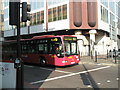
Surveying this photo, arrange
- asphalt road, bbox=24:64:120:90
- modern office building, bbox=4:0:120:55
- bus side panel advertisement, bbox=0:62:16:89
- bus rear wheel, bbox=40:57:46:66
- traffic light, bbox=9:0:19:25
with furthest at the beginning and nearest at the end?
modern office building, bbox=4:0:120:55 < bus rear wheel, bbox=40:57:46:66 < asphalt road, bbox=24:64:120:90 < bus side panel advertisement, bbox=0:62:16:89 < traffic light, bbox=9:0:19:25

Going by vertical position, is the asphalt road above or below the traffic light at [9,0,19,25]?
below

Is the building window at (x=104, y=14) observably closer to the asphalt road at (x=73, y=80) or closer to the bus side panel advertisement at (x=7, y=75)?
the asphalt road at (x=73, y=80)

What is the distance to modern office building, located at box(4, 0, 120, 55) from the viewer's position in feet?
99.1

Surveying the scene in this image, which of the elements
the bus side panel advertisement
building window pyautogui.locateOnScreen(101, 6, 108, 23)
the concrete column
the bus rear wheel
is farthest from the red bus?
building window pyautogui.locateOnScreen(101, 6, 108, 23)

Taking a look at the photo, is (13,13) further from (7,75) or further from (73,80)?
(73,80)

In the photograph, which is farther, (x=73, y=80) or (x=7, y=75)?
(x=73, y=80)

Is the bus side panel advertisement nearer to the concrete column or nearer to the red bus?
the red bus

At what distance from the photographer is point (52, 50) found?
14258mm

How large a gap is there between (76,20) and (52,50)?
16.8 m

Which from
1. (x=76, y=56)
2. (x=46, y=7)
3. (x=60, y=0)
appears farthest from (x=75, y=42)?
(x=46, y=7)

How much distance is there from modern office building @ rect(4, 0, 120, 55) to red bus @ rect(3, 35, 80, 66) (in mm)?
14455

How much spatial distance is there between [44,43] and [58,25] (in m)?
17.0

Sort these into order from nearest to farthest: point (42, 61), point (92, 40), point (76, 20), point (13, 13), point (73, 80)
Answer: point (13, 13), point (73, 80), point (42, 61), point (76, 20), point (92, 40)

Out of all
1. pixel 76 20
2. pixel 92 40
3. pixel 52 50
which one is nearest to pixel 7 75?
pixel 52 50
